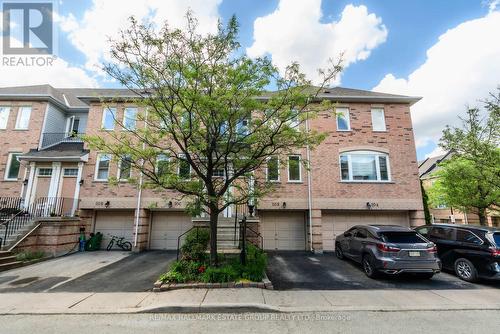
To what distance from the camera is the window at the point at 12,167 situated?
13969 mm

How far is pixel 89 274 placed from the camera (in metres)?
8.39

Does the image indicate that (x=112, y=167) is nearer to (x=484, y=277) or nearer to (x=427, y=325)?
(x=427, y=325)

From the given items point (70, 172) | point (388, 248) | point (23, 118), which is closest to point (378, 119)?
point (388, 248)

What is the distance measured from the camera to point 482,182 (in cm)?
1182

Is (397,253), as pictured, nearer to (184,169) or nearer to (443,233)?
Result: (443,233)

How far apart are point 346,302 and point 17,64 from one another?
16.3 meters

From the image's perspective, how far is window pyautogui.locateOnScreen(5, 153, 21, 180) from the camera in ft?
45.8

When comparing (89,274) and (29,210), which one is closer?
(89,274)

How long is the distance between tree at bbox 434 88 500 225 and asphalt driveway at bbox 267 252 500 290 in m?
5.57

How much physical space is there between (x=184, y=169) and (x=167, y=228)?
21.3ft

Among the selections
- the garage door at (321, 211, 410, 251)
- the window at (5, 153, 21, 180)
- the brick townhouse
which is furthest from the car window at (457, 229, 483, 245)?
the window at (5, 153, 21, 180)

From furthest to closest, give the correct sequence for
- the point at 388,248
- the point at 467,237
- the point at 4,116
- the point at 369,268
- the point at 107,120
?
the point at 4,116
the point at 107,120
the point at 467,237
the point at 369,268
the point at 388,248

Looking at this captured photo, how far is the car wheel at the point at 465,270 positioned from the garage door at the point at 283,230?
266 inches

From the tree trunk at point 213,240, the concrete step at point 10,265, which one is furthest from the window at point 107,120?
the tree trunk at point 213,240
